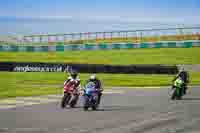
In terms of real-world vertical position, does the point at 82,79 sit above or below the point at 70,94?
below

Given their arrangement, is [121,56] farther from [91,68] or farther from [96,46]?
[91,68]

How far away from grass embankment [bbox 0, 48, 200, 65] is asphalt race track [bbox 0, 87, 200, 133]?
4065cm

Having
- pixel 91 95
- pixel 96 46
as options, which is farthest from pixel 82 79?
pixel 96 46

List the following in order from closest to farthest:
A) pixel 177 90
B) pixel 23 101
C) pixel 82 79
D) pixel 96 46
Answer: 1. pixel 23 101
2. pixel 177 90
3. pixel 82 79
4. pixel 96 46

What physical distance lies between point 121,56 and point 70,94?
49622mm

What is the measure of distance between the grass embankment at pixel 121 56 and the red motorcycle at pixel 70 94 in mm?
41695

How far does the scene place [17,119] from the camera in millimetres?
18562

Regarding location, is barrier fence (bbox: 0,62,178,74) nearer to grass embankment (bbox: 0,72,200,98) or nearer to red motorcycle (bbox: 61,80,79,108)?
grass embankment (bbox: 0,72,200,98)

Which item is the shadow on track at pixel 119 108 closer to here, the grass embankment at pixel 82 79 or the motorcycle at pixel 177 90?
the motorcycle at pixel 177 90

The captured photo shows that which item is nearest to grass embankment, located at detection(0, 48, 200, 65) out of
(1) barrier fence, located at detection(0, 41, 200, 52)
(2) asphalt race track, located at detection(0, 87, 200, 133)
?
(1) barrier fence, located at detection(0, 41, 200, 52)

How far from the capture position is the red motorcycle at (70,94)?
901 inches

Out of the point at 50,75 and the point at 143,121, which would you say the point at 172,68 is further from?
the point at 143,121

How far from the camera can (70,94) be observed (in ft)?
75.2

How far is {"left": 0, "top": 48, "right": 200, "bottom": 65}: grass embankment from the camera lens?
218 ft
